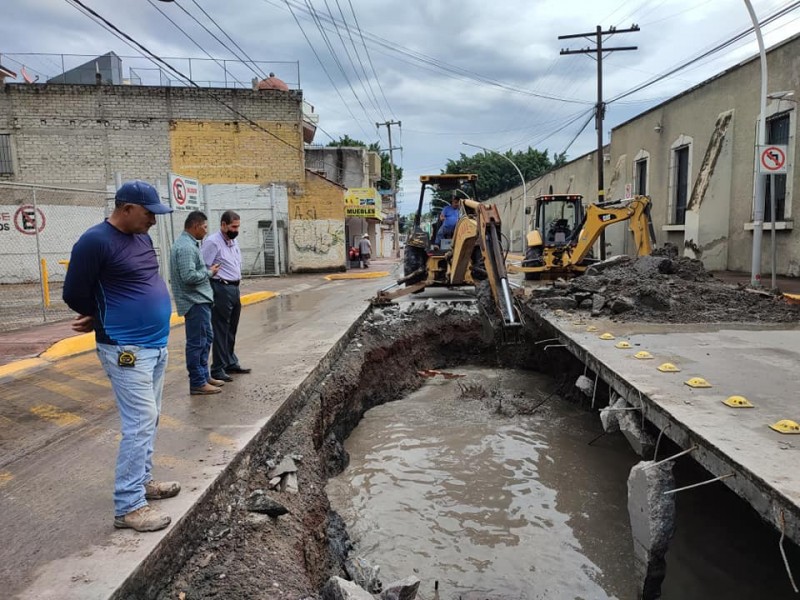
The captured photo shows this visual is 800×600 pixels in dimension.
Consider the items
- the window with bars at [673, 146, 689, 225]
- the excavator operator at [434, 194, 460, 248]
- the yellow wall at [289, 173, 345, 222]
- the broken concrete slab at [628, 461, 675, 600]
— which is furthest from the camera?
the yellow wall at [289, 173, 345, 222]

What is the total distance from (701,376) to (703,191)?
14602mm

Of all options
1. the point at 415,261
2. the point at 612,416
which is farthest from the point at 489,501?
the point at 415,261

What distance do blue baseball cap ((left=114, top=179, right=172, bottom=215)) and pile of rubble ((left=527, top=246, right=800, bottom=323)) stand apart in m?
6.77

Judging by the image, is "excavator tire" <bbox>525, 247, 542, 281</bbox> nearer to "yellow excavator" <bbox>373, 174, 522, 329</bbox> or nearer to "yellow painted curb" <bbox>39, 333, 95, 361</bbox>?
"yellow excavator" <bbox>373, 174, 522, 329</bbox>

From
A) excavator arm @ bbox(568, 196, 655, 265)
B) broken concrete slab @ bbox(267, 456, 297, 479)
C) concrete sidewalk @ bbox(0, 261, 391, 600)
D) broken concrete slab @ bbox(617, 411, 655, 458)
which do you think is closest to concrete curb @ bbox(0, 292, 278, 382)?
concrete sidewalk @ bbox(0, 261, 391, 600)

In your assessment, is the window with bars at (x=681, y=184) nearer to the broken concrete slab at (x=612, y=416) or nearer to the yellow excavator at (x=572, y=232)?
the yellow excavator at (x=572, y=232)

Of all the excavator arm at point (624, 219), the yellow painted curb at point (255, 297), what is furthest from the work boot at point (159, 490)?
the excavator arm at point (624, 219)

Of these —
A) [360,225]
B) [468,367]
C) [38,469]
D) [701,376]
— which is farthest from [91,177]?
[701,376]

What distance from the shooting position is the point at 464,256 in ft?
29.3

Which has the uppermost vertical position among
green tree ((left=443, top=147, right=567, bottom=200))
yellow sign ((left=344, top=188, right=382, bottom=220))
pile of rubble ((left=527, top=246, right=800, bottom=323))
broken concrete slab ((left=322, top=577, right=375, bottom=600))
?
green tree ((left=443, top=147, right=567, bottom=200))

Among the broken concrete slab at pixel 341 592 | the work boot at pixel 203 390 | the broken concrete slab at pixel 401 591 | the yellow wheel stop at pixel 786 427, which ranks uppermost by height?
the yellow wheel stop at pixel 786 427

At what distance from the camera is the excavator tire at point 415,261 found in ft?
41.9

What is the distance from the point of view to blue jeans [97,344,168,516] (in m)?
2.76

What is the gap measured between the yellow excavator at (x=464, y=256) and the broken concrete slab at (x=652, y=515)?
3358 millimetres
